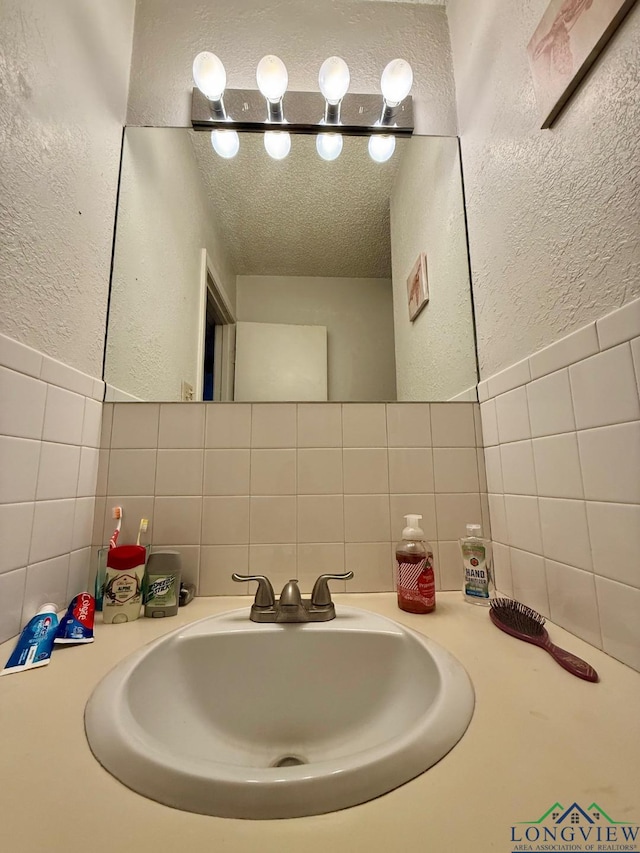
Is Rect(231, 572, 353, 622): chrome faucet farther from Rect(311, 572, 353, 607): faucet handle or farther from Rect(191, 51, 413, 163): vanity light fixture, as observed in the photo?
Rect(191, 51, 413, 163): vanity light fixture

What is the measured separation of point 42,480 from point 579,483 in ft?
3.02

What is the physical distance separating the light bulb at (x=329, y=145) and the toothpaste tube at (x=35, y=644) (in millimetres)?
1314

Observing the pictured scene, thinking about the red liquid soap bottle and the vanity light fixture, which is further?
the vanity light fixture

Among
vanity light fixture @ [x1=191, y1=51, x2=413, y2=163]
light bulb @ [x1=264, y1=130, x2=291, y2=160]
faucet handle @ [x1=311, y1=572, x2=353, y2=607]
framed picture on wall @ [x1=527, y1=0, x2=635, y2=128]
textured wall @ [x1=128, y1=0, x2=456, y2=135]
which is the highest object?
textured wall @ [x1=128, y1=0, x2=456, y2=135]

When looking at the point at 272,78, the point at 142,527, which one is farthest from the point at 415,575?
the point at 272,78

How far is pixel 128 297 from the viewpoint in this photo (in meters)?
0.95

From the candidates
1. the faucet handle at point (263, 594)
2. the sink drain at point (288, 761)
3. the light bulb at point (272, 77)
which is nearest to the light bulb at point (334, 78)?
the light bulb at point (272, 77)

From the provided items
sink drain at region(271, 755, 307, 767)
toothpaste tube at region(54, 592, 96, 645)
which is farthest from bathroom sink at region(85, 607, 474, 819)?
toothpaste tube at region(54, 592, 96, 645)

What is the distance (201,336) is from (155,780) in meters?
0.97

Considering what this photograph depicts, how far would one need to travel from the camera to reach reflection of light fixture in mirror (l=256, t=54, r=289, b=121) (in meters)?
0.98

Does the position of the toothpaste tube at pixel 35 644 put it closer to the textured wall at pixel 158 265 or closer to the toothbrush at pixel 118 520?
the toothbrush at pixel 118 520

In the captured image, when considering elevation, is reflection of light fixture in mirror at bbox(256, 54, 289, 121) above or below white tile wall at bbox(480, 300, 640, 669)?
above

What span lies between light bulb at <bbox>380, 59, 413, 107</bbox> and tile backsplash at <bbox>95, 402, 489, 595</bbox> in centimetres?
90
